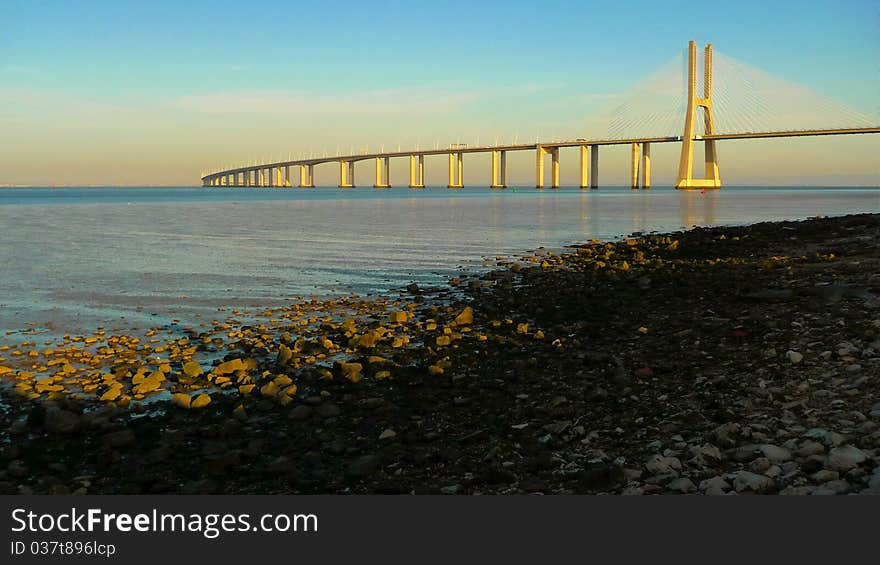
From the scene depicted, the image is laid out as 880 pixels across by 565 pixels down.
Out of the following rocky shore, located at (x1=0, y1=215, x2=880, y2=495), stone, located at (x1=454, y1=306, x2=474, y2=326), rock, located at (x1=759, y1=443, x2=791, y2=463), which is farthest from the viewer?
stone, located at (x1=454, y1=306, x2=474, y2=326)

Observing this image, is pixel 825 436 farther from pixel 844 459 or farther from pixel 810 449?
pixel 844 459

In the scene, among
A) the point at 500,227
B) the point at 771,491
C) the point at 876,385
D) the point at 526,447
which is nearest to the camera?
the point at 771,491

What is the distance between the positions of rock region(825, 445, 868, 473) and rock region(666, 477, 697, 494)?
819 millimetres

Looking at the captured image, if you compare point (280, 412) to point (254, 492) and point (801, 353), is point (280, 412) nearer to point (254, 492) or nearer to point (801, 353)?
point (254, 492)

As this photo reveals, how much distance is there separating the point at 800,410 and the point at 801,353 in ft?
6.25

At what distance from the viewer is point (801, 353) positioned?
23.6 ft

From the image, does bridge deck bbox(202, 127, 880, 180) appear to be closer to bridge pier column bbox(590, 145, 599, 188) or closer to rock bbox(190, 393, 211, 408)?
bridge pier column bbox(590, 145, 599, 188)

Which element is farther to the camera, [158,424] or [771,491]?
[158,424]

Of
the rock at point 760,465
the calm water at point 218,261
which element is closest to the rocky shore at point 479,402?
the rock at point 760,465

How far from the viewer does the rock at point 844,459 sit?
4.31m

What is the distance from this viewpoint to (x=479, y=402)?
261 inches

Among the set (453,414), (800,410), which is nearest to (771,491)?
(800,410)

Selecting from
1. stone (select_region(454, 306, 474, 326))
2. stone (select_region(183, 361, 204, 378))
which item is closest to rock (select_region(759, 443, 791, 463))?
stone (select_region(183, 361, 204, 378))

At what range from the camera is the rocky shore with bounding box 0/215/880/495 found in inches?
190
